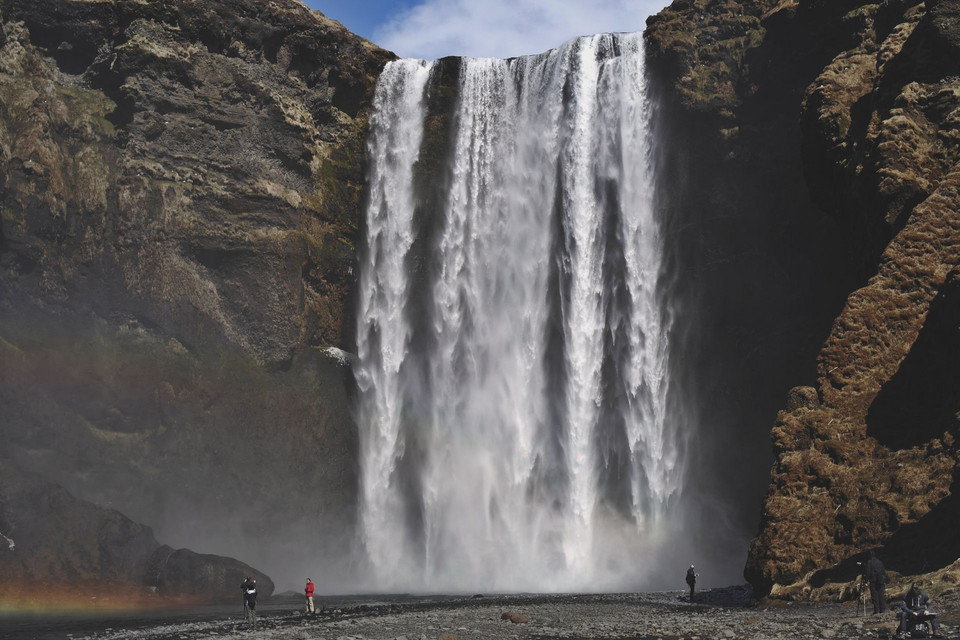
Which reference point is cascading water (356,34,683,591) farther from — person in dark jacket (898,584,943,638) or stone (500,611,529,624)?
person in dark jacket (898,584,943,638)

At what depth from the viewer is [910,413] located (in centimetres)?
2438

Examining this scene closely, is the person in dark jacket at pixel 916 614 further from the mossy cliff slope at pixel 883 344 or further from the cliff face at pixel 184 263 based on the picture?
the cliff face at pixel 184 263

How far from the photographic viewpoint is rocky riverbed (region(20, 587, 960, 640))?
1827 cm

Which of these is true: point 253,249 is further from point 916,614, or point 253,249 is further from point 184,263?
point 916,614

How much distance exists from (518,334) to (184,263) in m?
16.3

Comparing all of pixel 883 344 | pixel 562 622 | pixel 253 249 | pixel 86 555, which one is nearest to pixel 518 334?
pixel 253 249

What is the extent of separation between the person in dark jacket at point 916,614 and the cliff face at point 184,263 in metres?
33.4

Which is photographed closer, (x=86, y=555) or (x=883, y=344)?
(x=883, y=344)

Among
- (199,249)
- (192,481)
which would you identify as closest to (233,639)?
(192,481)

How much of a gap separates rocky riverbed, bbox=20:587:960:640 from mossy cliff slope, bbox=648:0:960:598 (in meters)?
2.18

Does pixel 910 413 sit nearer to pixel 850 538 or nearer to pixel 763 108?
pixel 850 538

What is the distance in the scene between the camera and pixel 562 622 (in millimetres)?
23875

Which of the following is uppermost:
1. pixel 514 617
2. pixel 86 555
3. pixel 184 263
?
pixel 184 263

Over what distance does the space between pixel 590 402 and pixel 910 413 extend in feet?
68.4
